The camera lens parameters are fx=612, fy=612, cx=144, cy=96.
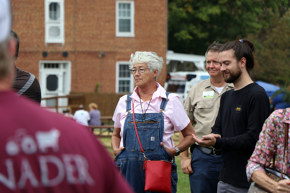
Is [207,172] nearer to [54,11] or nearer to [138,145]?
[138,145]

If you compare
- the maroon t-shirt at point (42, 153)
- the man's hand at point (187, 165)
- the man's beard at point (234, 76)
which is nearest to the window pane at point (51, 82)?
the man's hand at point (187, 165)

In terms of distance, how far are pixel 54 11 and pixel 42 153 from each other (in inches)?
1316

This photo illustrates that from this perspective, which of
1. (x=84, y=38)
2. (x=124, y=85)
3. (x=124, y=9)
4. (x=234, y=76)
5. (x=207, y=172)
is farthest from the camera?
(x=124, y=85)

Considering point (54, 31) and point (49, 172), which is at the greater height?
point (54, 31)

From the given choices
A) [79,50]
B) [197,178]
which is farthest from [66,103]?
[197,178]

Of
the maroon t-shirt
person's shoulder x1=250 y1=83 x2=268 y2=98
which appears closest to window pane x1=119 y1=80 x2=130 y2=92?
person's shoulder x1=250 y1=83 x2=268 y2=98

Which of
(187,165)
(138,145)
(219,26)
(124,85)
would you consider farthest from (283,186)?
(219,26)

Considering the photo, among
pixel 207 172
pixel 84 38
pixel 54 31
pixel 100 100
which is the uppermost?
pixel 54 31

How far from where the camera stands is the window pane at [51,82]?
113 ft

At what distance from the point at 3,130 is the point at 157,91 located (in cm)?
411

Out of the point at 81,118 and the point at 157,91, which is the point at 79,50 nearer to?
the point at 81,118

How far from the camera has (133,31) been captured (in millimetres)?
35469

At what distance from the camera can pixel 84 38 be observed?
3469cm

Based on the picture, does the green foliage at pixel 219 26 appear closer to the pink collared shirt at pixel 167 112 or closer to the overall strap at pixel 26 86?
the pink collared shirt at pixel 167 112
